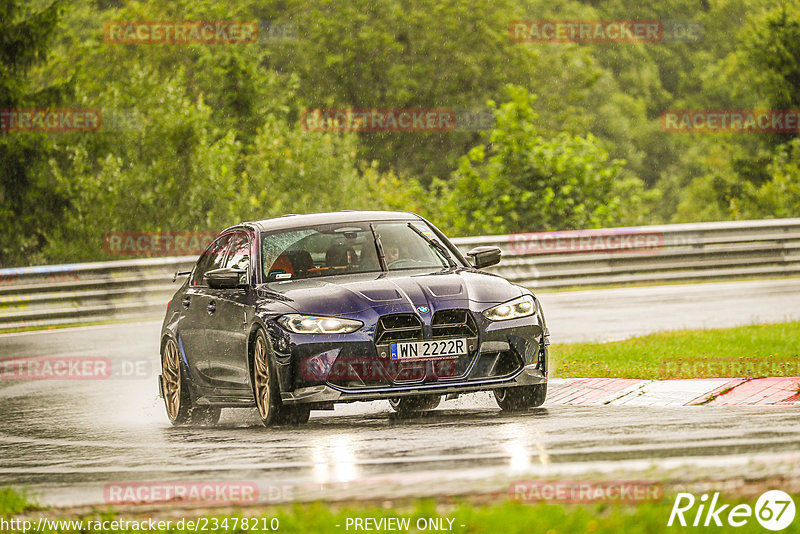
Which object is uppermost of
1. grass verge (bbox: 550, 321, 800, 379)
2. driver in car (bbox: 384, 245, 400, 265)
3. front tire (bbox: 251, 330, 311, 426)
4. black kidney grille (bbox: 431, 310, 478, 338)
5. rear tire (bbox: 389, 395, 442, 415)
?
driver in car (bbox: 384, 245, 400, 265)

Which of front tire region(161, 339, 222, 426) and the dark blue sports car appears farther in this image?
front tire region(161, 339, 222, 426)

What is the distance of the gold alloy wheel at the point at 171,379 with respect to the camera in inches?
469

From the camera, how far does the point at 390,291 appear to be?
33.5 feet

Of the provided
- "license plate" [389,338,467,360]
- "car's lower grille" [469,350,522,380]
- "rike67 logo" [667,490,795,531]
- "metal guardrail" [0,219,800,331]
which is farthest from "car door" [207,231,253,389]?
"metal guardrail" [0,219,800,331]

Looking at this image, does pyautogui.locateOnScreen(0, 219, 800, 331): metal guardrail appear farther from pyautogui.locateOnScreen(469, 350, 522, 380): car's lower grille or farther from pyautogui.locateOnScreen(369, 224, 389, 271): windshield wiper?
pyautogui.locateOnScreen(469, 350, 522, 380): car's lower grille

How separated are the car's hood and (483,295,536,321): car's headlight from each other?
0.16 ft

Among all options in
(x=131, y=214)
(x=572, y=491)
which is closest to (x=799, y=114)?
(x=131, y=214)

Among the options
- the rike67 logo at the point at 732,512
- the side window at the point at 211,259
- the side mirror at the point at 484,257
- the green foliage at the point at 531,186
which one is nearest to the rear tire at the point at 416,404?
the side mirror at the point at 484,257

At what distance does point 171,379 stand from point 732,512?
689cm

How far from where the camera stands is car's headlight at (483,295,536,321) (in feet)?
33.5

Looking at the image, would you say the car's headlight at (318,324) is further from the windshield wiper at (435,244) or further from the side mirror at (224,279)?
the windshield wiper at (435,244)

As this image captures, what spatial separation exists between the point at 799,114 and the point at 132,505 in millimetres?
53129

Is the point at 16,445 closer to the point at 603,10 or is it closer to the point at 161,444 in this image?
the point at 161,444

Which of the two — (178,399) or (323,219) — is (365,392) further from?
(178,399)
